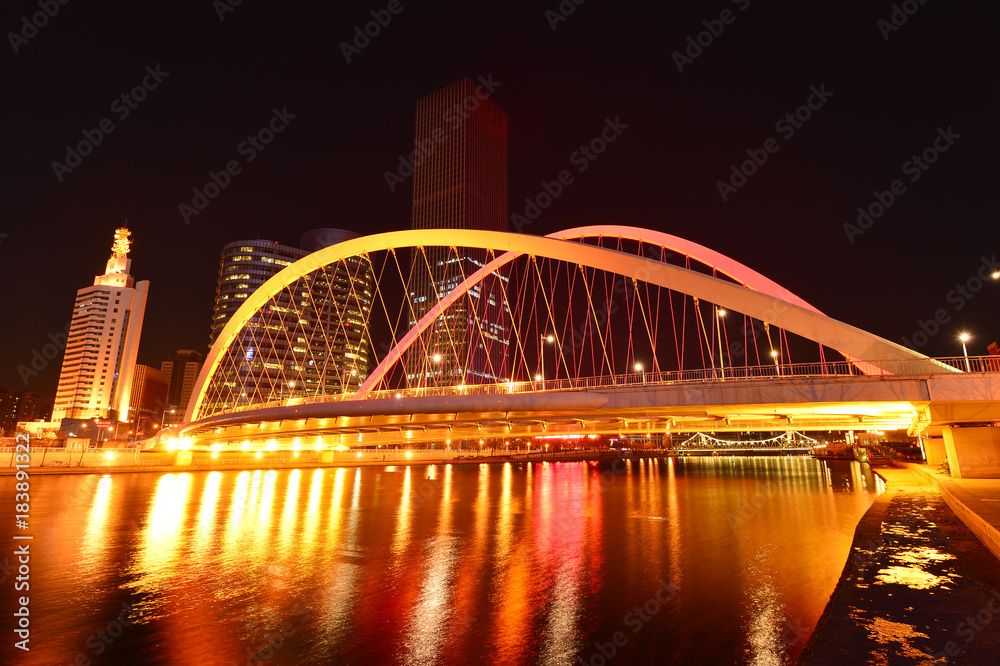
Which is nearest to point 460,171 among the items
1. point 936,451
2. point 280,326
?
point 280,326

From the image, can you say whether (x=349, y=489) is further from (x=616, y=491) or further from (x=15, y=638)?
(x=15, y=638)

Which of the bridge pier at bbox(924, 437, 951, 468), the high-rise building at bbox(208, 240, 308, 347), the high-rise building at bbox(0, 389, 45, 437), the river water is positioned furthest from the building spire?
the bridge pier at bbox(924, 437, 951, 468)

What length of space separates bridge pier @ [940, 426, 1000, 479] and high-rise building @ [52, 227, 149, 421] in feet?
500

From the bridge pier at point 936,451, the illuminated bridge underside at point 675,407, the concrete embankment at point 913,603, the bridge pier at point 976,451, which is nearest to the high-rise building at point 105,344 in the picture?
the illuminated bridge underside at point 675,407

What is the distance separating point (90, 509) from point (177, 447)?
30.4 meters

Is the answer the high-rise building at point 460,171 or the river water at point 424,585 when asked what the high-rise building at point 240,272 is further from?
the river water at point 424,585

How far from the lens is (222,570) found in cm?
1207

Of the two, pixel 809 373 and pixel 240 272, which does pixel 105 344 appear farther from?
pixel 809 373

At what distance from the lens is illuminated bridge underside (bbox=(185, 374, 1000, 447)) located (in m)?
20.5

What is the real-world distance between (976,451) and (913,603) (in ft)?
72.0

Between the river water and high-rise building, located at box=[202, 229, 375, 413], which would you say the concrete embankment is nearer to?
the river water

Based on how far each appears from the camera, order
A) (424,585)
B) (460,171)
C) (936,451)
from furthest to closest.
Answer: (460,171), (936,451), (424,585)

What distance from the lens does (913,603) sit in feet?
28.1

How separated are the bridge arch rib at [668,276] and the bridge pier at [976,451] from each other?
7754 mm
